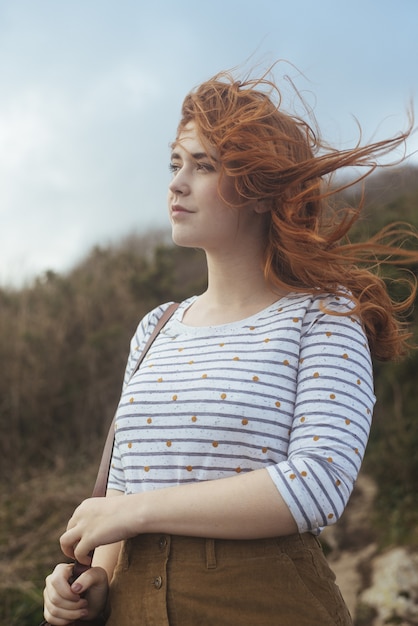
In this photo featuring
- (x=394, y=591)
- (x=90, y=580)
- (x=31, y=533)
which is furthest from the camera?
(x=31, y=533)

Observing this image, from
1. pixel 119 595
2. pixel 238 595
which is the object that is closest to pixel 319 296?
pixel 238 595

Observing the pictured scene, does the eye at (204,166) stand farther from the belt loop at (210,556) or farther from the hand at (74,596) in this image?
the hand at (74,596)

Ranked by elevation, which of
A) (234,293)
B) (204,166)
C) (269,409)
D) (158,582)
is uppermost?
(204,166)

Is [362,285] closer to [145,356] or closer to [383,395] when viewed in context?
[145,356]

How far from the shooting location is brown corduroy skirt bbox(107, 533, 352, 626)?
1.55 m

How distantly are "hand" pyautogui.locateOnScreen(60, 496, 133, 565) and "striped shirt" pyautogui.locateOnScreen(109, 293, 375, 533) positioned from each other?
140 millimetres

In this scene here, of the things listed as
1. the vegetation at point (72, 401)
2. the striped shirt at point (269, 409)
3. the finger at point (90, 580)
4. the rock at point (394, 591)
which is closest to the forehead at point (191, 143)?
the striped shirt at point (269, 409)

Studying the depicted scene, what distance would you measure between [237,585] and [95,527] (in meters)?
0.38

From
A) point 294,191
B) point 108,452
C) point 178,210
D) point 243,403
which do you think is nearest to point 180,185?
point 178,210

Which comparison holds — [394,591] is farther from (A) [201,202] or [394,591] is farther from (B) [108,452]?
(A) [201,202]

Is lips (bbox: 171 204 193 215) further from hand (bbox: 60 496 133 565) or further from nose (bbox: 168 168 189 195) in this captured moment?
hand (bbox: 60 496 133 565)

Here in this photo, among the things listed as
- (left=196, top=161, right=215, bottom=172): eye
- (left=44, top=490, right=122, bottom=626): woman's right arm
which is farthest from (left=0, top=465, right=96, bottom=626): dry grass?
(left=196, top=161, right=215, bottom=172): eye

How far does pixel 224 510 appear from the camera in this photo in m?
1.52

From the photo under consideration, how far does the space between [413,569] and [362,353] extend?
9.76 ft
